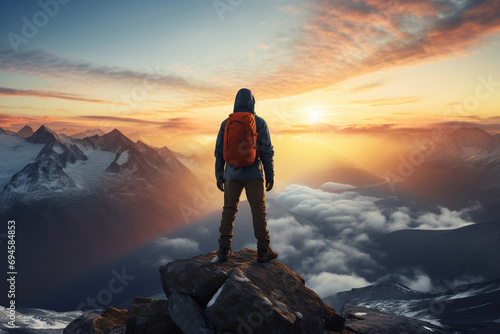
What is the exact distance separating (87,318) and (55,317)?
24907 cm

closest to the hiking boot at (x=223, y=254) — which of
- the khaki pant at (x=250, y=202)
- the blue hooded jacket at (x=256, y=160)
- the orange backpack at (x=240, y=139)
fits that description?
the khaki pant at (x=250, y=202)

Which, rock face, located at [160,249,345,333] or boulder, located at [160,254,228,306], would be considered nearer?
rock face, located at [160,249,345,333]

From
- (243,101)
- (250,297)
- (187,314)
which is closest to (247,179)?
(243,101)

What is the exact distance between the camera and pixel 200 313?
7.52 meters

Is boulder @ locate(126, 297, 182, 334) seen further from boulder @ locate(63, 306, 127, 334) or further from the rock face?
boulder @ locate(63, 306, 127, 334)

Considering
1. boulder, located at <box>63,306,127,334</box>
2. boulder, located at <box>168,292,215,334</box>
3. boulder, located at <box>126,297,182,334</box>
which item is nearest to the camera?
boulder, located at <box>168,292,215,334</box>

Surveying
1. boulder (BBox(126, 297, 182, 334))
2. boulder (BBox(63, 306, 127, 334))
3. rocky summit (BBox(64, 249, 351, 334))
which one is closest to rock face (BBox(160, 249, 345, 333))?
rocky summit (BBox(64, 249, 351, 334))

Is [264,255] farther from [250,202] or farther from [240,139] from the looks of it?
[240,139]

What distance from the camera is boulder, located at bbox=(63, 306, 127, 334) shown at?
10.1m

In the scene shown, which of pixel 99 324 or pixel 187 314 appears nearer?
pixel 187 314

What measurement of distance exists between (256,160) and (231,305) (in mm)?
4647

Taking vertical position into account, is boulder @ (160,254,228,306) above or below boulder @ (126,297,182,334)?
above

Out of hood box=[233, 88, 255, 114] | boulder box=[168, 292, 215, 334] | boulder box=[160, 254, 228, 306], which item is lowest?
boulder box=[168, 292, 215, 334]

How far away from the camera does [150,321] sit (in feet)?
26.9
